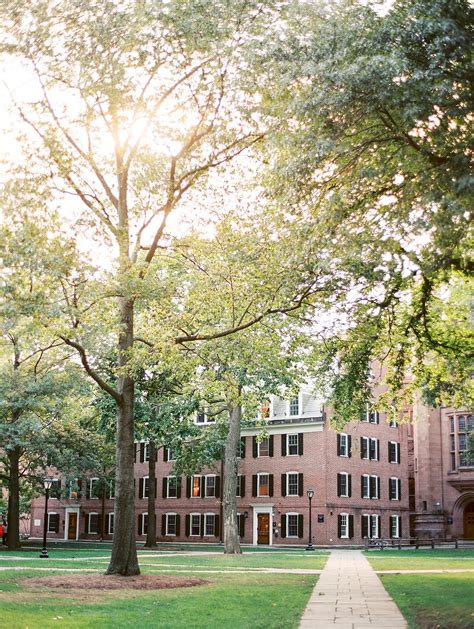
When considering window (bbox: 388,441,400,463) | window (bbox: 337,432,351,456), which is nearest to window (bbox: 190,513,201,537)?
window (bbox: 337,432,351,456)

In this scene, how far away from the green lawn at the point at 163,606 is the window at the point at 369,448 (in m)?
34.8

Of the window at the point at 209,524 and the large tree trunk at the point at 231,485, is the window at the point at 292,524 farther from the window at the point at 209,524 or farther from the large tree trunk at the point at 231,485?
the large tree trunk at the point at 231,485

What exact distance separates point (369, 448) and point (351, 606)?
4057cm

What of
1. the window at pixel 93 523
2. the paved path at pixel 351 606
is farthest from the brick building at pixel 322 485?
the paved path at pixel 351 606

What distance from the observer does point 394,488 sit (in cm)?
5388

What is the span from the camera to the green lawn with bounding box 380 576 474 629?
1017cm

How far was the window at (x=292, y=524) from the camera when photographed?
159ft

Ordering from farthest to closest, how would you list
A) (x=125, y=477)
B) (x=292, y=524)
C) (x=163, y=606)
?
(x=292, y=524) < (x=125, y=477) < (x=163, y=606)

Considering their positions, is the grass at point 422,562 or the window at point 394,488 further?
the window at point 394,488

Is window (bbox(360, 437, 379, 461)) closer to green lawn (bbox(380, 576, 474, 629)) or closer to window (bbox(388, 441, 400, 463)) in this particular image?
window (bbox(388, 441, 400, 463))

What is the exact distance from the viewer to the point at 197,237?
19.6m

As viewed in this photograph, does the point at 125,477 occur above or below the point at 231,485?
above

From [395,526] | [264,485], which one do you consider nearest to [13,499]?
[264,485]

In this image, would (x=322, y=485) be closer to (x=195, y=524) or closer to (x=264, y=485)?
(x=264, y=485)
